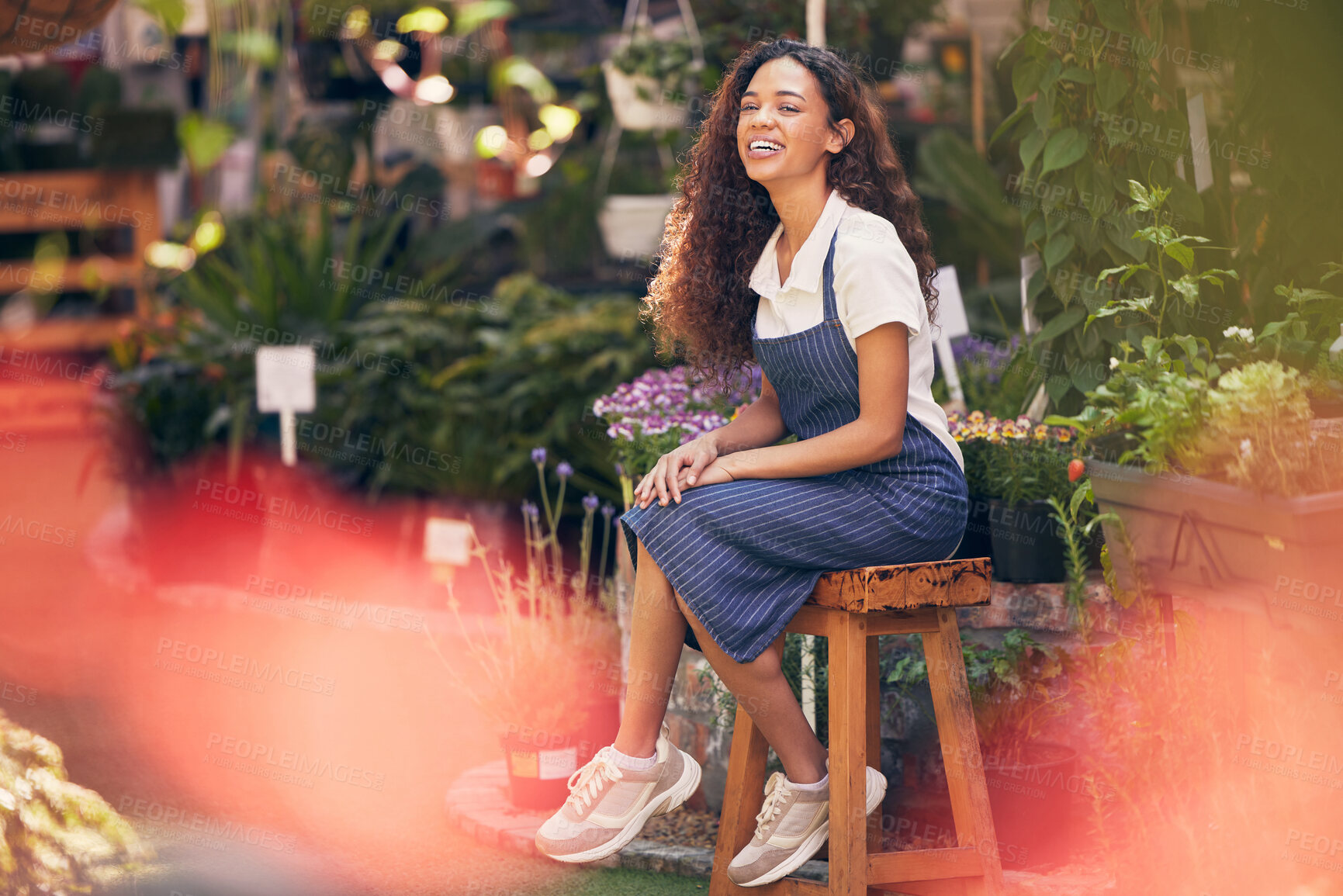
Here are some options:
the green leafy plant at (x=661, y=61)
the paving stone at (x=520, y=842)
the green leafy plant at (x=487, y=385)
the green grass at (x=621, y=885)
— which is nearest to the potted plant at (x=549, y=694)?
the paving stone at (x=520, y=842)

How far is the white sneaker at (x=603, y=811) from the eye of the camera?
226 cm

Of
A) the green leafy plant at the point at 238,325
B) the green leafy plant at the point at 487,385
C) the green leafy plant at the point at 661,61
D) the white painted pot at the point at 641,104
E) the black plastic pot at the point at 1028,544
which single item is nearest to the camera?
the black plastic pot at the point at 1028,544

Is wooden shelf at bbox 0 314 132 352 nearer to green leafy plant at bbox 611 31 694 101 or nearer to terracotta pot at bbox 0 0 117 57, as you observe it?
green leafy plant at bbox 611 31 694 101

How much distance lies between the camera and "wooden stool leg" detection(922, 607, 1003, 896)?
2.21m

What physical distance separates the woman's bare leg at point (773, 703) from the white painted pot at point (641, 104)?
3.10m

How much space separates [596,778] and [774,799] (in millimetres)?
326

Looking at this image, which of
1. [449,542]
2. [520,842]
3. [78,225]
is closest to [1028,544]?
[520,842]

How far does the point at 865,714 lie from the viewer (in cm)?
221

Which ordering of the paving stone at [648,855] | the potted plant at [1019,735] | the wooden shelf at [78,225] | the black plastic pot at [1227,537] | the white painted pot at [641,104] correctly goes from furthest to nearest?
the wooden shelf at [78,225], the white painted pot at [641,104], the potted plant at [1019,735], the paving stone at [648,855], the black plastic pot at [1227,537]

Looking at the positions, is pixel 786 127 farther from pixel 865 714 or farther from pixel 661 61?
pixel 661 61

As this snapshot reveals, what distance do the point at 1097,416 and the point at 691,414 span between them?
1205 millimetres

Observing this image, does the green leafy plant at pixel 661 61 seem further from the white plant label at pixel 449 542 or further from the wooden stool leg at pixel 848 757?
the wooden stool leg at pixel 848 757

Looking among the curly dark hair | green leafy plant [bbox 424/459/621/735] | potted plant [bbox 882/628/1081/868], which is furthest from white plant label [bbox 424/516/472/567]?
potted plant [bbox 882/628/1081/868]

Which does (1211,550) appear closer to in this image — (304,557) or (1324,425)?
(1324,425)
